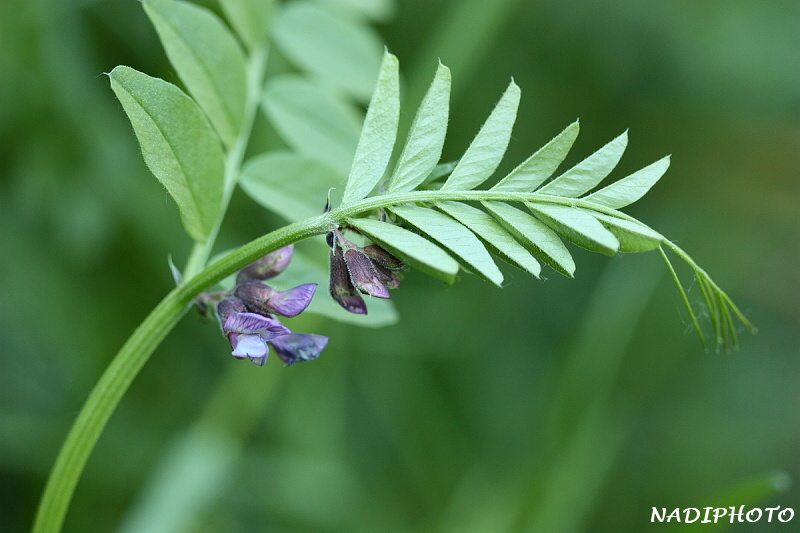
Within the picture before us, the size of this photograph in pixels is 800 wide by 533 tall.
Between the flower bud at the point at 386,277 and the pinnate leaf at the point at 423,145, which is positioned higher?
the pinnate leaf at the point at 423,145

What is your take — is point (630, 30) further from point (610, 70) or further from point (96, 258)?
point (96, 258)

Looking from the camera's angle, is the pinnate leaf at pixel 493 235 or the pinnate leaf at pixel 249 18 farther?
the pinnate leaf at pixel 249 18

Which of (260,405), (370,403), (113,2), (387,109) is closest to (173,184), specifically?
(387,109)

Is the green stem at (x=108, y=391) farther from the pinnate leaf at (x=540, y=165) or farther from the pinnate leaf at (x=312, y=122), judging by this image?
the pinnate leaf at (x=312, y=122)

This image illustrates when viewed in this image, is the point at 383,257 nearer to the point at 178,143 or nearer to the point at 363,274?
the point at 363,274

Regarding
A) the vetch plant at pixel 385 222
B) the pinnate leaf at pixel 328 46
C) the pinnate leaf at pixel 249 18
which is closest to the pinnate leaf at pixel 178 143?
the vetch plant at pixel 385 222

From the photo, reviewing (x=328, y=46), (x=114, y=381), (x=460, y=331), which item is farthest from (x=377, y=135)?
(x=460, y=331)

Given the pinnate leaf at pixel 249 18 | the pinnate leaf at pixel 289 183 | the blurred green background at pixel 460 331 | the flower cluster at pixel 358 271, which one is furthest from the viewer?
the blurred green background at pixel 460 331
